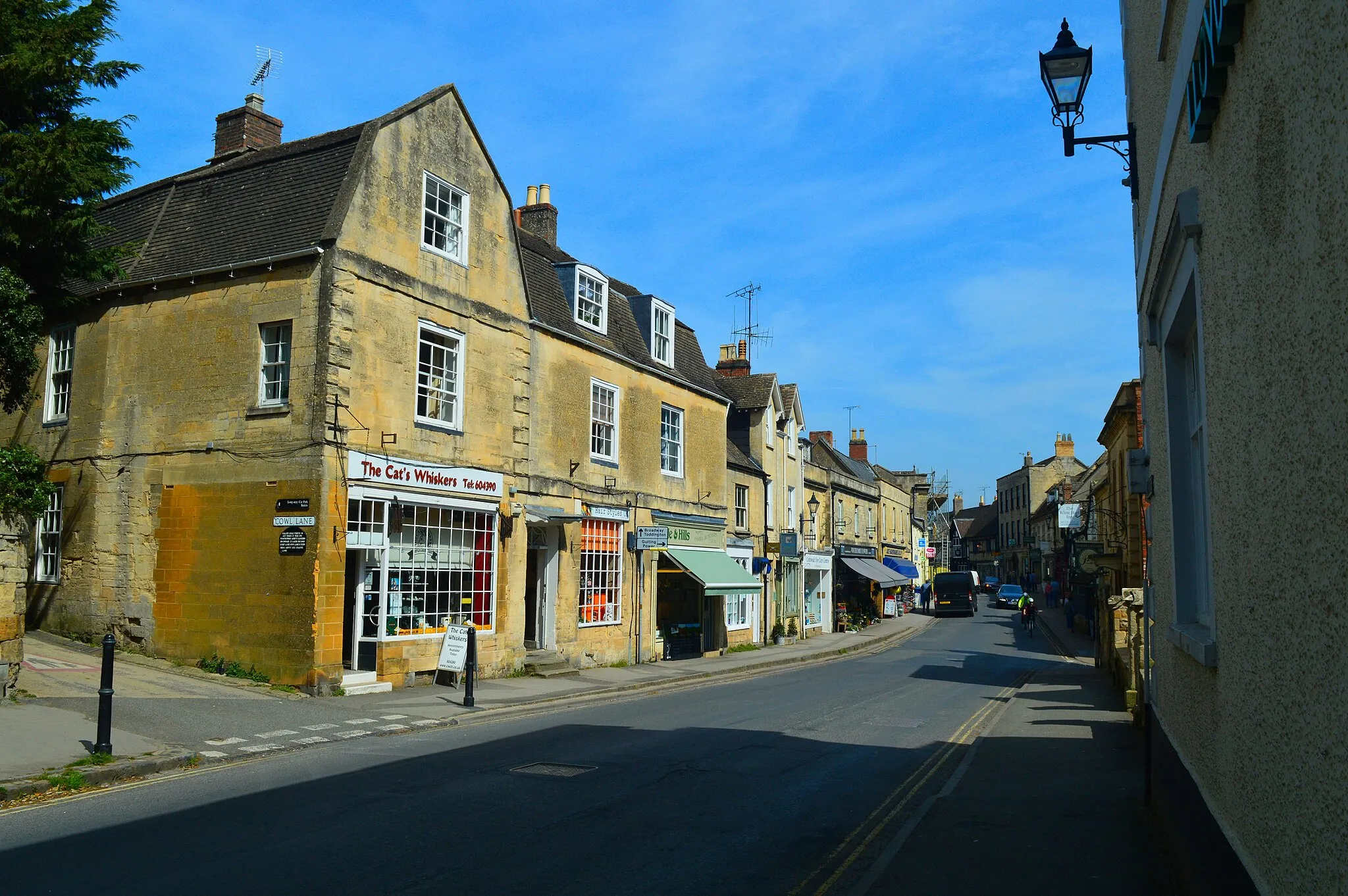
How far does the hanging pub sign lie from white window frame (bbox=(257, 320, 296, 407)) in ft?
7.21

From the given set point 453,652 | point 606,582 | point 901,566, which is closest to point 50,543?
point 453,652

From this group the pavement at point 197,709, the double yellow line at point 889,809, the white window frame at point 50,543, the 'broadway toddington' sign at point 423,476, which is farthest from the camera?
the white window frame at point 50,543

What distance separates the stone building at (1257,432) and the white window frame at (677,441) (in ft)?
64.3

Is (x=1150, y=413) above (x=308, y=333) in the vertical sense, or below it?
below

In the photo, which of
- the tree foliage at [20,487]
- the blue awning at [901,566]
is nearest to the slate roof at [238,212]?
the tree foliage at [20,487]

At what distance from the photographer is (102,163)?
1538 centimetres

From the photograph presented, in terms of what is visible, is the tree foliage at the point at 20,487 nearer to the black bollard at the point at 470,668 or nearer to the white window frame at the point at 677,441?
the black bollard at the point at 470,668

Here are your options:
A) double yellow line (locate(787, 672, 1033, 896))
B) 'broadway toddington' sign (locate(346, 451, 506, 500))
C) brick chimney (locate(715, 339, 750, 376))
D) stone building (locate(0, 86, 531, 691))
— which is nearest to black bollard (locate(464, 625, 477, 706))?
stone building (locate(0, 86, 531, 691))

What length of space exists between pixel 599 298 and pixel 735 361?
549 inches

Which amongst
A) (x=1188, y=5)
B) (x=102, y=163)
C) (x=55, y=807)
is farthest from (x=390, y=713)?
(x=1188, y=5)

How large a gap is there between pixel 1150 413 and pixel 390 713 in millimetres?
10680

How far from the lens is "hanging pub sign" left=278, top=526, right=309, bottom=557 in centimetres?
1547

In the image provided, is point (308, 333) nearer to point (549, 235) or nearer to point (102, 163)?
point (102, 163)

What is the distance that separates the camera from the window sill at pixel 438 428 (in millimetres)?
17812
